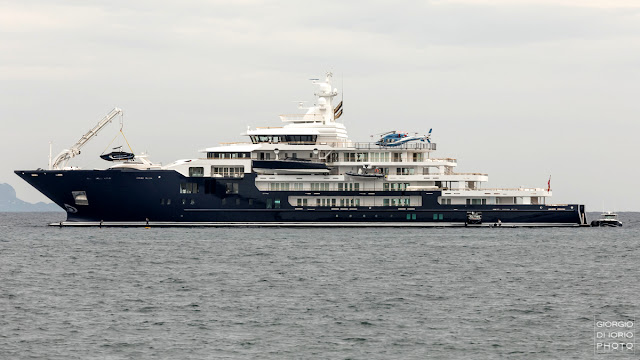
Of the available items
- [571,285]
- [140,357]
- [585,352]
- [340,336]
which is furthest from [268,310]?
[571,285]

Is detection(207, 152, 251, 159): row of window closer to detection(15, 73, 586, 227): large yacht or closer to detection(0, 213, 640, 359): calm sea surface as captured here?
detection(15, 73, 586, 227): large yacht

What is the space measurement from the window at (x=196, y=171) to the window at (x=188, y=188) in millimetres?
743

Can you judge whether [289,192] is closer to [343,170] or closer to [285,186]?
[285,186]

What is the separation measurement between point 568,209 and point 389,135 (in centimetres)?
1431

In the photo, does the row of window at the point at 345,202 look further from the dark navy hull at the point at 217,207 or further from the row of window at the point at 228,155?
the row of window at the point at 228,155

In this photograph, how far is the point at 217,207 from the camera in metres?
65.8

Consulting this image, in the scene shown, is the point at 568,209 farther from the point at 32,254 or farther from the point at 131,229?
the point at 32,254

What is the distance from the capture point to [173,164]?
6675 cm

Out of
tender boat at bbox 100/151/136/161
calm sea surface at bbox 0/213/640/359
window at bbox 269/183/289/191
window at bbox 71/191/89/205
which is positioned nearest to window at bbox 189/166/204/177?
tender boat at bbox 100/151/136/161

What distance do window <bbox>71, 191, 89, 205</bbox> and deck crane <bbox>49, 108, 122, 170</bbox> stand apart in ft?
9.76

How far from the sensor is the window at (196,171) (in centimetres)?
6604

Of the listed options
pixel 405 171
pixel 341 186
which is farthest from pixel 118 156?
pixel 405 171

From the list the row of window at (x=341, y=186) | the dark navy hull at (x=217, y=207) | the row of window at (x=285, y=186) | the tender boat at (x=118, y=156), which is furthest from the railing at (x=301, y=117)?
the tender boat at (x=118, y=156)

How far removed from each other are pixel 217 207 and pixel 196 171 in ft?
10.1
